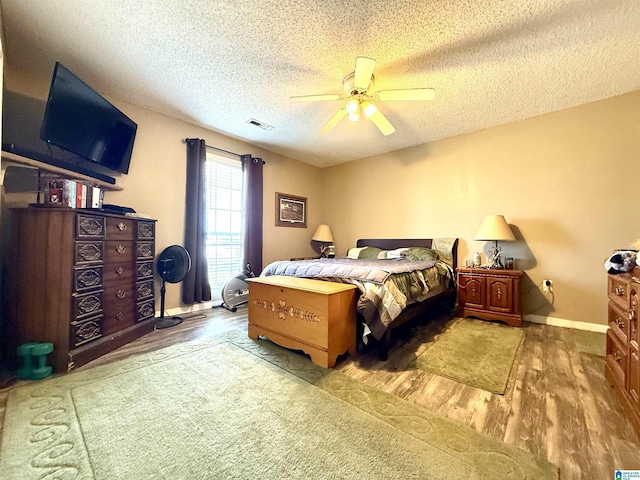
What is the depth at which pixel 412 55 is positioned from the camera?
7.16ft

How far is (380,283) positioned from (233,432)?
1.41 m

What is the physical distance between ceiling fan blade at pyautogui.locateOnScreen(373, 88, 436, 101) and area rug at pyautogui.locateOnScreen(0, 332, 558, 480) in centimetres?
236

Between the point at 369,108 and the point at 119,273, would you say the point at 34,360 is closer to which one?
the point at 119,273

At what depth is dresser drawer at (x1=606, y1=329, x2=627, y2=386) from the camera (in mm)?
1490

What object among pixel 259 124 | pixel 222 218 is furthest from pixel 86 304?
pixel 259 124

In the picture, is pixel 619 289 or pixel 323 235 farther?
pixel 323 235

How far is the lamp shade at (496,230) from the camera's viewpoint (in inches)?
123

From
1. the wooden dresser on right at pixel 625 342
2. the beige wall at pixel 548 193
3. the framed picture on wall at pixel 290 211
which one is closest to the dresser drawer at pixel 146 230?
the framed picture on wall at pixel 290 211

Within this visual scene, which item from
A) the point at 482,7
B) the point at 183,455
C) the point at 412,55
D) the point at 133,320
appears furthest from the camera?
the point at 133,320

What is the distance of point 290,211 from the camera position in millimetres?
4926

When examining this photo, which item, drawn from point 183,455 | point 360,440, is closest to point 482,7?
point 360,440

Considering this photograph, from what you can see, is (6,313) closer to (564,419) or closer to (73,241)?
(73,241)

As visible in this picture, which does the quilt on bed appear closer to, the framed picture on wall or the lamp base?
the lamp base

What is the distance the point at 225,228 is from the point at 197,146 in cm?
123
